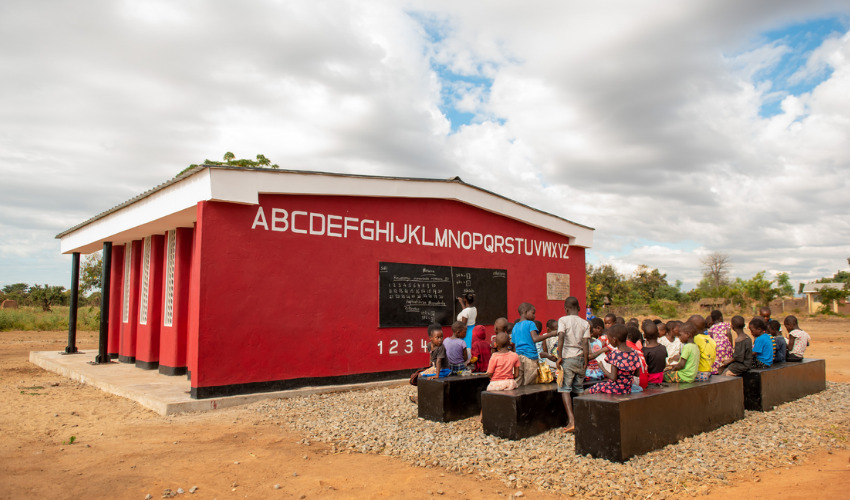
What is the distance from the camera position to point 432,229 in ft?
37.1

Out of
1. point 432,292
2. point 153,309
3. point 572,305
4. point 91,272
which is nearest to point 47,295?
point 91,272

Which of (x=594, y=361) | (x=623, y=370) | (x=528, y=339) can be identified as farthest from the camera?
(x=528, y=339)

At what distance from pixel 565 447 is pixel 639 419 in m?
0.86

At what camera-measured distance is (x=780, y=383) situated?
8.55 metres

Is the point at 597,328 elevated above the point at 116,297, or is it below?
below

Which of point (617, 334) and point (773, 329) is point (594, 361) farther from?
point (773, 329)

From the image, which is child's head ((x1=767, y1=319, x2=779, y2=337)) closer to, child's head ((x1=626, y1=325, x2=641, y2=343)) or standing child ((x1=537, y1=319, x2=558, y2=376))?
child's head ((x1=626, y1=325, x2=641, y2=343))

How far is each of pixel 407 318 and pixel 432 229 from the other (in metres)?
1.97

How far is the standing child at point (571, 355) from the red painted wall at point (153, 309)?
909cm

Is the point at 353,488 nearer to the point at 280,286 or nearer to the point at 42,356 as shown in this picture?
the point at 280,286

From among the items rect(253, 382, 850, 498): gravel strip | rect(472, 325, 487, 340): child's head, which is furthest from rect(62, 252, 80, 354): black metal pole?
rect(472, 325, 487, 340): child's head

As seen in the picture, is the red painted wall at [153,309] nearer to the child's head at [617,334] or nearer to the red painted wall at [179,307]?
the red painted wall at [179,307]

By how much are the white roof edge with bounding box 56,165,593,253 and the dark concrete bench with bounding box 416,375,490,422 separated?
4035 mm

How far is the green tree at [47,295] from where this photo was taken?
44281 mm
